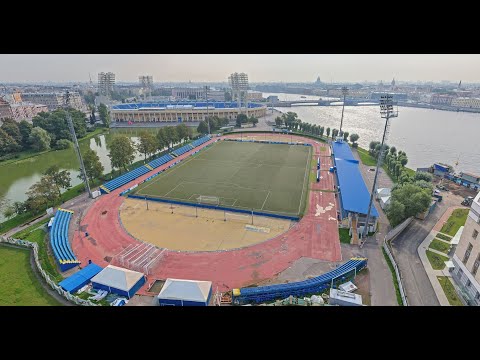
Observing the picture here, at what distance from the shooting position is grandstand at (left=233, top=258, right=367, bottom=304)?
43.7ft

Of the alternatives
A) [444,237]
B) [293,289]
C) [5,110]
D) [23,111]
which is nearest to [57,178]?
[293,289]

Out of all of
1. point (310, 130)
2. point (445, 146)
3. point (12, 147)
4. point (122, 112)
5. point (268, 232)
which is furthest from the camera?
point (122, 112)

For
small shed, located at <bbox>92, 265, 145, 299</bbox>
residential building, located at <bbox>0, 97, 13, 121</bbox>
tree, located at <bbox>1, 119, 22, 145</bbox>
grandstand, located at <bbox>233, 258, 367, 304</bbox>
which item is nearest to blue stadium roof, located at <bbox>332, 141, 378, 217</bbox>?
grandstand, located at <bbox>233, 258, 367, 304</bbox>

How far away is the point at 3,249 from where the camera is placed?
17.5m

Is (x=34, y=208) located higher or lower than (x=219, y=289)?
higher

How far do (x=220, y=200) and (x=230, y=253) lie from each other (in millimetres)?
7442

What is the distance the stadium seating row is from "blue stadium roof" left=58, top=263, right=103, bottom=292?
1837 cm

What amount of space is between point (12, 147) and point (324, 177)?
44.6 metres

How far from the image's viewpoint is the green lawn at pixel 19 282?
13242mm

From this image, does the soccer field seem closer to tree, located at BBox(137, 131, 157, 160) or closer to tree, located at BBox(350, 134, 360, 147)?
tree, located at BBox(137, 131, 157, 160)

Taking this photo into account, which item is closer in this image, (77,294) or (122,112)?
(77,294)

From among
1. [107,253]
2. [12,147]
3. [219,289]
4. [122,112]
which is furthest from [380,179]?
[122,112]

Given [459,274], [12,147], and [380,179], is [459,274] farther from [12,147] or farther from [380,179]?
[12,147]

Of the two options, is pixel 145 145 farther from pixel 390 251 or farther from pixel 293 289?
pixel 390 251
